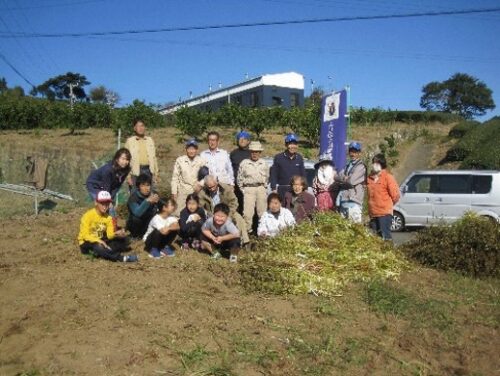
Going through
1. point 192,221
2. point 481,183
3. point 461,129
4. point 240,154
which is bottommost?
point 192,221

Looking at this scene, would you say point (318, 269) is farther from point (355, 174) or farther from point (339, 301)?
point (355, 174)

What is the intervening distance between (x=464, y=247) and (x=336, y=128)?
3.50 m

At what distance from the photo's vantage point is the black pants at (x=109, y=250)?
6590 mm

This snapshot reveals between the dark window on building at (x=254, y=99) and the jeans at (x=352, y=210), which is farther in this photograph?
the dark window on building at (x=254, y=99)

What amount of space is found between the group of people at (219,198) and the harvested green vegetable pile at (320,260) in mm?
528

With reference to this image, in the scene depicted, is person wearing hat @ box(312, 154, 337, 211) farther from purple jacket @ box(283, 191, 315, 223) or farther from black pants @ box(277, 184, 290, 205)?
black pants @ box(277, 184, 290, 205)

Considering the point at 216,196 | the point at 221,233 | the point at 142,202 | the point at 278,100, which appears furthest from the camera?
the point at 278,100

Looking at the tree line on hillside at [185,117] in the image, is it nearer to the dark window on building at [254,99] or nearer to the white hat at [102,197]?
the dark window on building at [254,99]

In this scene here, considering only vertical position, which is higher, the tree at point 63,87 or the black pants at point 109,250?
the tree at point 63,87

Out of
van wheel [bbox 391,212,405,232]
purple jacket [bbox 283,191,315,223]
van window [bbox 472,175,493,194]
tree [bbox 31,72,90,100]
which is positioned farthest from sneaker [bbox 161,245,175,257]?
tree [bbox 31,72,90,100]

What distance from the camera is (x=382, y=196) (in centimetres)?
751

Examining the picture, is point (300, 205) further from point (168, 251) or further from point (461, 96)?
point (461, 96)

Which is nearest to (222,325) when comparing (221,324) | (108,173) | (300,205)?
(221,324)

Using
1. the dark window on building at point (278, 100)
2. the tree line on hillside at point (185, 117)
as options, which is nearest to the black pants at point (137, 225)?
the tree line on hillside at point (185, 117)
